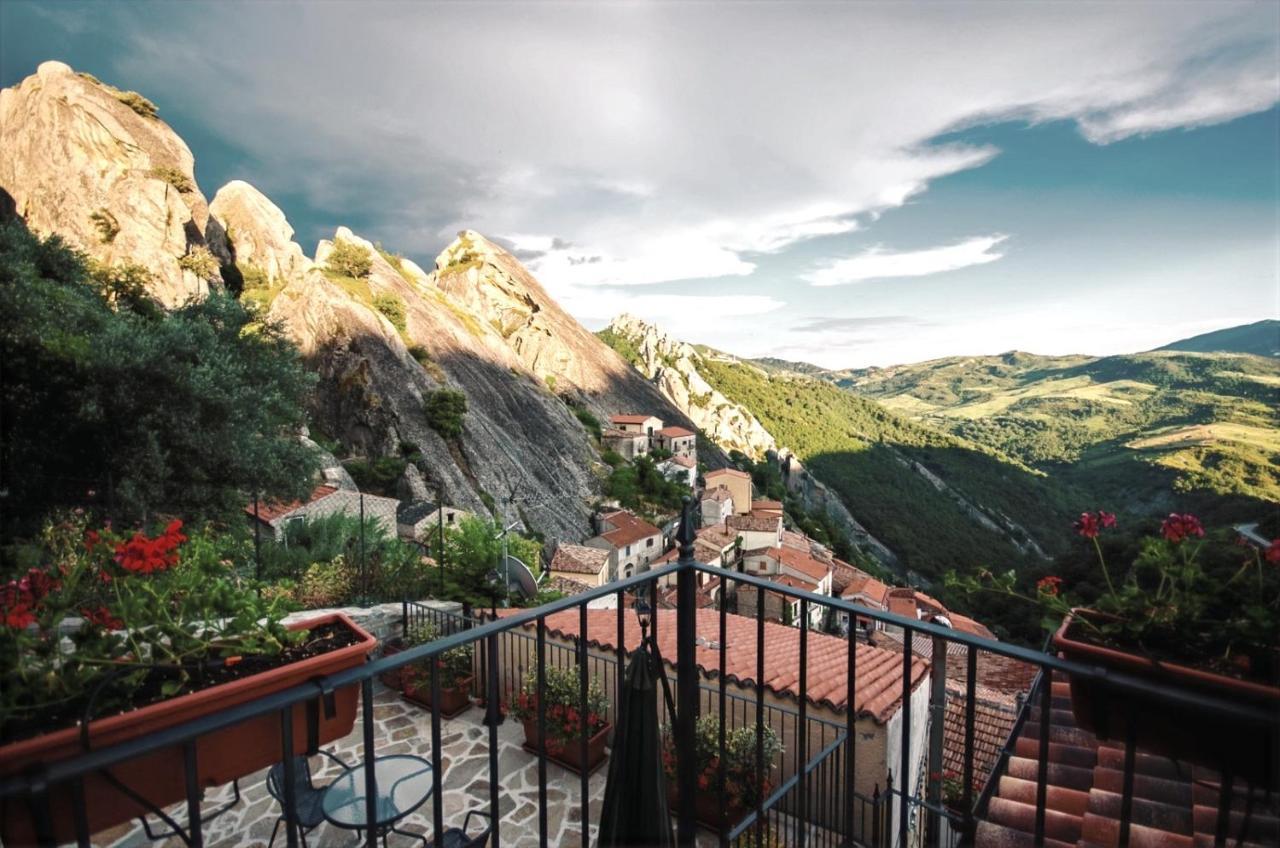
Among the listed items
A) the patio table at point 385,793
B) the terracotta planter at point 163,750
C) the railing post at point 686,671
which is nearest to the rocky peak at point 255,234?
the patio table at point 385,793

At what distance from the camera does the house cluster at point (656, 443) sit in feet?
120

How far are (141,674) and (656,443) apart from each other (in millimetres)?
39047

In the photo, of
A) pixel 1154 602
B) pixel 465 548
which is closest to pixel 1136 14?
pixel 1154 602

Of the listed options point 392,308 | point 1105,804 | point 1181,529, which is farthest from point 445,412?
point 1181,529

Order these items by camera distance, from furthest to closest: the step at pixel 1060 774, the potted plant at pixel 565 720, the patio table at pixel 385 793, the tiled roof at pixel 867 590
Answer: the tiled roof at pixel 867 590, the potted plant at pixel 565 720, the patio table at pixel 385 793, the step at pixel 1060 774

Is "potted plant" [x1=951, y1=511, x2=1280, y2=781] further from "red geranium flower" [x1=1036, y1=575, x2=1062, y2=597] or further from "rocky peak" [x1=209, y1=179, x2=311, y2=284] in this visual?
"rocky peak" [x1=209, y1=179, x2=311, y2=284]

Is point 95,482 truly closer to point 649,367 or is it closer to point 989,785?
point 989,785

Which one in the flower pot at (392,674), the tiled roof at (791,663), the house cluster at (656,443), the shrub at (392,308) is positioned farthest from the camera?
the house cluster at (656,443)

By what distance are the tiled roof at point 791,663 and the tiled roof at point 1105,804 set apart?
7.38ft

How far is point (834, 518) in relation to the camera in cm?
5150

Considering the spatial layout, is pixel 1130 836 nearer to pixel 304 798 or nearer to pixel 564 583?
pixel 304 798

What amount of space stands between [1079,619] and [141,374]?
1017cm

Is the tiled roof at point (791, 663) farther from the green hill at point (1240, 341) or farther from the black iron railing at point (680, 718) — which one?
the green hill at point (1240, 341)

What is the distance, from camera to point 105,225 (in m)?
18.3
